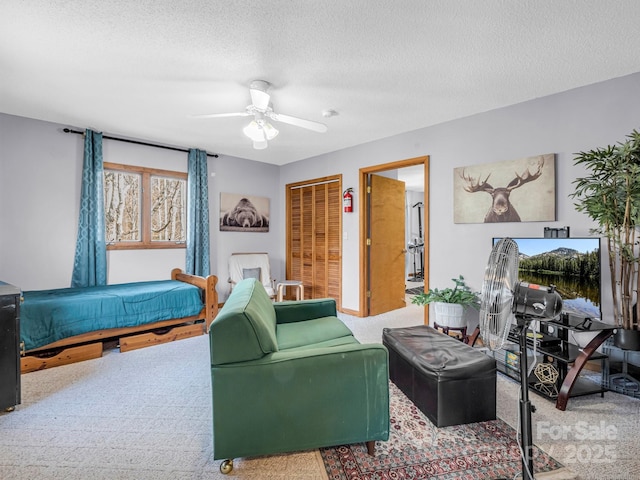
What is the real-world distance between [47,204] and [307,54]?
131 inches

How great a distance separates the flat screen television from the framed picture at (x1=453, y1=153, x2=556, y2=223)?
1.38ft

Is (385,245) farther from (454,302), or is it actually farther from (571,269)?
(571,269)

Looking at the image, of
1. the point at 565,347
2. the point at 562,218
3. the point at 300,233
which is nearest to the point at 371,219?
the point at 300,233

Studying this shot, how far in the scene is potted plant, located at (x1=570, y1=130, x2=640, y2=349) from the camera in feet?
7.16

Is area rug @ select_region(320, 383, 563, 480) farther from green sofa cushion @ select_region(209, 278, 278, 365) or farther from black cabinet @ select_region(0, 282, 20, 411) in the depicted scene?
black cabinet @ select_region(0, 282, 20, 411)

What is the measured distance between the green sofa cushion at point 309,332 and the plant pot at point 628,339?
1.84 metres

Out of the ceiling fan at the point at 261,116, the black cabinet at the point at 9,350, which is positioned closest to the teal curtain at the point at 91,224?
the black cabinet at the point at 9,350

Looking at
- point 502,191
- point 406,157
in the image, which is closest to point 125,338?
point 406,157

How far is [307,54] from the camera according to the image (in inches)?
88.6

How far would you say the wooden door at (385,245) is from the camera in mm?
4570

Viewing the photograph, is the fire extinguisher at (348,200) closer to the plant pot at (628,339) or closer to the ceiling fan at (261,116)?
the ceiling fan at (261,116)

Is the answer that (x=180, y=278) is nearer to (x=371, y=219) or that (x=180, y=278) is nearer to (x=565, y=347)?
(x=371, y=219)

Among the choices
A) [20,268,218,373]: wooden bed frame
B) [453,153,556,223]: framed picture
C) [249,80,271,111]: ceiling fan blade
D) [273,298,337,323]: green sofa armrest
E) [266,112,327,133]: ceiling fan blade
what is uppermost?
[249,80,271,111]: ceiling fan blade

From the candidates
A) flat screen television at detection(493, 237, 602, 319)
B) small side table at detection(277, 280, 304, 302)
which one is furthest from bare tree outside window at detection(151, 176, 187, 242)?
flat screen television at detection(493, 237, 602, 319)
